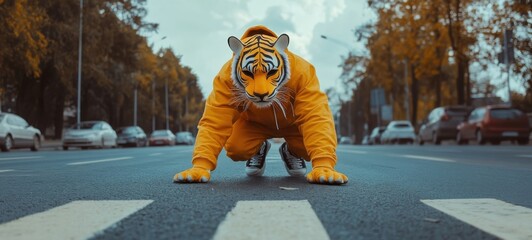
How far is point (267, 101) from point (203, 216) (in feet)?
5.22

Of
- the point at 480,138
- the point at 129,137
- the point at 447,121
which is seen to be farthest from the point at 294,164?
the point at 129,137

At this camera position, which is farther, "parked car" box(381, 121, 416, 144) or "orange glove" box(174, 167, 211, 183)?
"parked car" box(381, 121, 416, 144)

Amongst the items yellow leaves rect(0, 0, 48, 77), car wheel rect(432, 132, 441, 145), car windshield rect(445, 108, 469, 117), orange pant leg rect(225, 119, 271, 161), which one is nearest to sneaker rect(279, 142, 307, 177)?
orange pant leg rect(225, 119, 271, 161)

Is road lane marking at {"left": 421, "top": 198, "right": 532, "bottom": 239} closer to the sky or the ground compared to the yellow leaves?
closer to the ground

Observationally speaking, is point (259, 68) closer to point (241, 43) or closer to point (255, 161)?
point (241, 43)

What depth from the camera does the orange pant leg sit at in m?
4.87

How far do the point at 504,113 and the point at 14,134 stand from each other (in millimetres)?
17320

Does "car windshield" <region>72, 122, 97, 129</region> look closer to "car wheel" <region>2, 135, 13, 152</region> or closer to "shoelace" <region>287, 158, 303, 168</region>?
"car wheel" <region>2, 135, 13, 152</region>

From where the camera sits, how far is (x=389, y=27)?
3475 cm

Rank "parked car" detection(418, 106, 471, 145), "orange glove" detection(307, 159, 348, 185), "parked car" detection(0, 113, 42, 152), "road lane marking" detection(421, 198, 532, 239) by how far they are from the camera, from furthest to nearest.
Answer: "parked car" detection(418, 106, 471, 145) → "parked car" detection(0, 113, 42, 152) → "orange glove" detection(307, 159, 348, 185) → "road lane marking" detection(421, 198, 532, 239)

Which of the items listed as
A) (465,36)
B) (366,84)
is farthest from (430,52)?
(366,84)

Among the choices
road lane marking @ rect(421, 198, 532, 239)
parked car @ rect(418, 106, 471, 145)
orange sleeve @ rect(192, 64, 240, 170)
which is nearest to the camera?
road lane marking @ rect(421, 198, 532, 239)

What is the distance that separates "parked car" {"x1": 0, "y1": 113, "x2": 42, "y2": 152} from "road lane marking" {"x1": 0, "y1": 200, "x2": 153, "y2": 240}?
17.8 m

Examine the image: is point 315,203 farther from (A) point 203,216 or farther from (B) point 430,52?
(B) point 430,52
